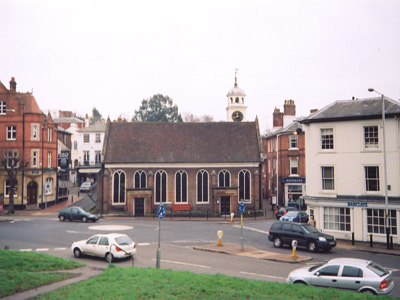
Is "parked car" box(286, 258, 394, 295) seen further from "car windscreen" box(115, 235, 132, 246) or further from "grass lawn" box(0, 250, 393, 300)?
"car windscreen" box(115, 235, 132, 246)

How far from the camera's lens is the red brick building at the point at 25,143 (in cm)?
4791

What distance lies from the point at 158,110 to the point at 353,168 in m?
65.8

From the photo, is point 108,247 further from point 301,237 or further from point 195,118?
point 195,118

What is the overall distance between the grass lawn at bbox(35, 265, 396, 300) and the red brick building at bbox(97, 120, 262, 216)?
32765 mm

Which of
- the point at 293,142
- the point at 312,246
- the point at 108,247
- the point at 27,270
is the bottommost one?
the point at 312,246

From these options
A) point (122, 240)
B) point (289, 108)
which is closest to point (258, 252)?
point (122, 240)

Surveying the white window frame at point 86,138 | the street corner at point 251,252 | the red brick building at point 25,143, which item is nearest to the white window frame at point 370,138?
the street corner at point 251,252

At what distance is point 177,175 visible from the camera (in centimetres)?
4850

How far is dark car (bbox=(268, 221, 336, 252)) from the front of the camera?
23.8 meters

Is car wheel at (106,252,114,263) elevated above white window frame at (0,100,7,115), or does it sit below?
below

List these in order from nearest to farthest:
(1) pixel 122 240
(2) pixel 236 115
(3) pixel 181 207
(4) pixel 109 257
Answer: (4) pixel 109 257 → (1) pixel 122 240 → (3) pixel 181 207 → (2) pixel 236 115

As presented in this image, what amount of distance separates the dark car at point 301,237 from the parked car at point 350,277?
974cm

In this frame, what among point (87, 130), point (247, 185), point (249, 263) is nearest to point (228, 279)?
point (249, 263)

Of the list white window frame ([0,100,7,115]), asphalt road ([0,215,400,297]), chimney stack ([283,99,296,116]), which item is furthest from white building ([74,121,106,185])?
asphalt road ([0,215,400,297])
